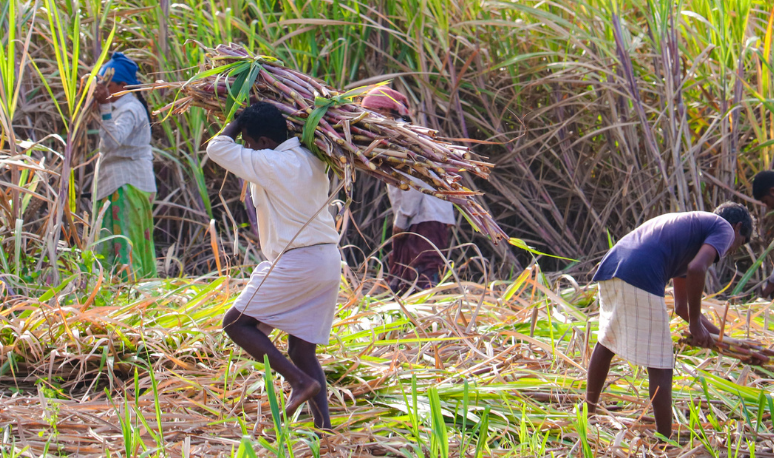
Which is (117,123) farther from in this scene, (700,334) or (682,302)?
(700,334)

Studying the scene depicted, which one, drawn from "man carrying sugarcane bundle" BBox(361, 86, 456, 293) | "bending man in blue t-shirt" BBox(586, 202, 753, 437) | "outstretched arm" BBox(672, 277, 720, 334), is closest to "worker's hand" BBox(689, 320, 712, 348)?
"bending man in blue t-shirt" BBox(586, 202, 753, 437)

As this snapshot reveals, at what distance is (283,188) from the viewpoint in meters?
2.40

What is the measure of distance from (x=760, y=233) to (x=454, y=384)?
269cm

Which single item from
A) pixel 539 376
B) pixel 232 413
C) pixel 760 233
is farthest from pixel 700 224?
pixel 760 233

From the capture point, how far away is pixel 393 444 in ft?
7.25

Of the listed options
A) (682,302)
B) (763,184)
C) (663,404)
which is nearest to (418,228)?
(763,184)

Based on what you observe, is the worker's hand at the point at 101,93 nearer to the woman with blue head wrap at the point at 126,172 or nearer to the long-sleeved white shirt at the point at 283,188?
the woman with blue head wrap at the point at 126,172

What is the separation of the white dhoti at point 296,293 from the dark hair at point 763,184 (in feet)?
6.54

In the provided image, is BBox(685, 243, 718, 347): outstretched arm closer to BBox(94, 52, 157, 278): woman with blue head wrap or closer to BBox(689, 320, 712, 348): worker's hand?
BBox(689, 320, 712, 348): worker's hand

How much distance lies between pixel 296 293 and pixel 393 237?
1053mm

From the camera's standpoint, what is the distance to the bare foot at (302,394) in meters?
2.30

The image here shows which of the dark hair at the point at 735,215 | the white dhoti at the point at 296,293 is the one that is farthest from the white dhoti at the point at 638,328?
the white dhoti at the point at 296,293

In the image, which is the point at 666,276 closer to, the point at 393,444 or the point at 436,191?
the point at 436,191

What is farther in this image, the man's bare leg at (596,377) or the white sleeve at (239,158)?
the man's bare leg at (596,377)
